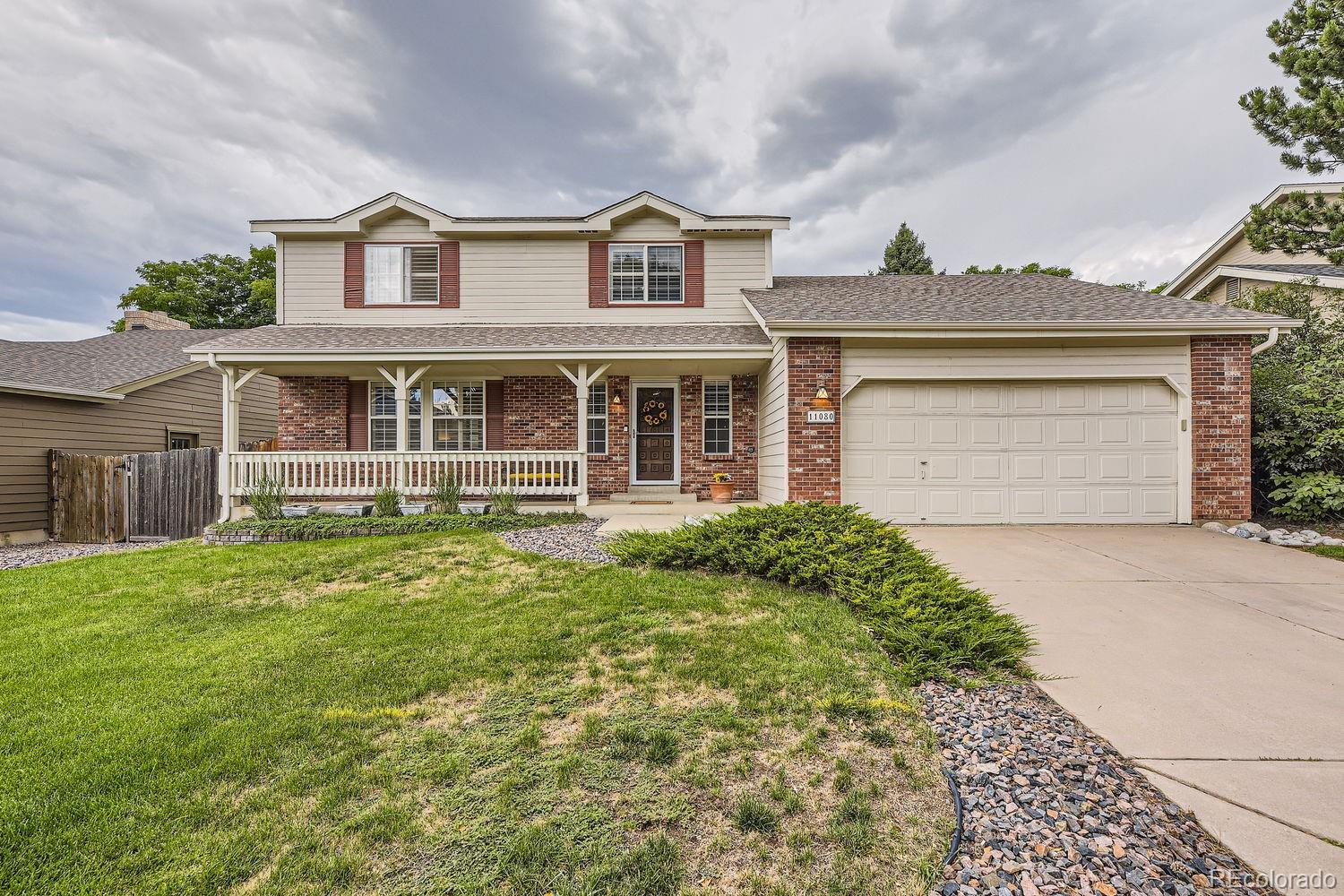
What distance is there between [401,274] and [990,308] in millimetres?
11096

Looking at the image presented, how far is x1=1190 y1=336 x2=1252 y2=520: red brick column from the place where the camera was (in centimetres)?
768

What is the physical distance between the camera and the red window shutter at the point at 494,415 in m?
10.6

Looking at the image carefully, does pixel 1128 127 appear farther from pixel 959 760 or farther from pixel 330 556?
pixel 330 556

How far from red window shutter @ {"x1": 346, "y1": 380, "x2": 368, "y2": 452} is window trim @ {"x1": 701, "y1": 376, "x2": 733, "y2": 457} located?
6.77 meters

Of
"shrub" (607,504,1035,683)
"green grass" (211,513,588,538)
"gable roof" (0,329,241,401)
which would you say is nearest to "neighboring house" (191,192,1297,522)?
"green grass" (211,513,588,538)

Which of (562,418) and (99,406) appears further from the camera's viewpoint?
(562,418)

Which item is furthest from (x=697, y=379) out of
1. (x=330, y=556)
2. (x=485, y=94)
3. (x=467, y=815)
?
(x=485, y=94)

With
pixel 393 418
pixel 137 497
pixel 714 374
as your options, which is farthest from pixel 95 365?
pixel 714 374

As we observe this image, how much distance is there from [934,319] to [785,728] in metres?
7.10

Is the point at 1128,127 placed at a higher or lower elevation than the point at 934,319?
higher

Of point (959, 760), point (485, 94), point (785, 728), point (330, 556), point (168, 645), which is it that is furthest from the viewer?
point (485, 94)

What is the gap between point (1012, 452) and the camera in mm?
8047

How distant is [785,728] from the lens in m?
2.52

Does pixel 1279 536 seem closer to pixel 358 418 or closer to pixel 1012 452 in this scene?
pixel 1012 452
